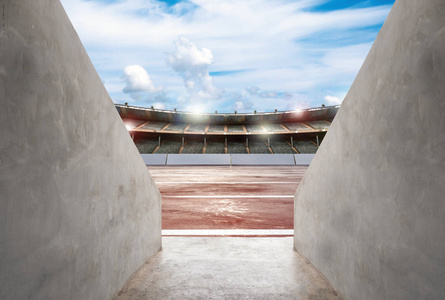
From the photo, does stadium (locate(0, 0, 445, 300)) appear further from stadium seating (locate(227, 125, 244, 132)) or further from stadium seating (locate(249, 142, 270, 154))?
stadium seating (locate(227, 125, 244, 132))

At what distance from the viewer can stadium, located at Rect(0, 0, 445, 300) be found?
36.8 inches

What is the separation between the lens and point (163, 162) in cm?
2378

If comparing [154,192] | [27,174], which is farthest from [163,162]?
[27,174]

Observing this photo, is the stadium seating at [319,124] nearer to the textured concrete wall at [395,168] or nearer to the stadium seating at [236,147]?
the stadium seating at [236,147]

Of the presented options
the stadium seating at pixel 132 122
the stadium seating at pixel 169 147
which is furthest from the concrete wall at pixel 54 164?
the stadium seating at pixel 132 122

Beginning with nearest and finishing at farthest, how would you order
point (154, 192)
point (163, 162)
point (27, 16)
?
point (27, 16), point (154, 192), point (163, 162)

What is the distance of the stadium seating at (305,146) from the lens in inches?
1145

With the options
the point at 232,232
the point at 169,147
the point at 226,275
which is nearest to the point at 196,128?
the point at 169,147

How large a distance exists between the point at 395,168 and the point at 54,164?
144 cm

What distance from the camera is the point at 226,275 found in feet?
6.77

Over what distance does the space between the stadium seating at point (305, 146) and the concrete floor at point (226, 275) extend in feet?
90.9

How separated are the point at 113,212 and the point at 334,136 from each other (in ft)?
5.00

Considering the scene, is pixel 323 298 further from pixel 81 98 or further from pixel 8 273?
pixel 81 98

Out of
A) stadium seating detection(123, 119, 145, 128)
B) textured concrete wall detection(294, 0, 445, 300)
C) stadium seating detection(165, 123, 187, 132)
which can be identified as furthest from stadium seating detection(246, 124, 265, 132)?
textured concrete wall detection(294, 0, 445, 300)
